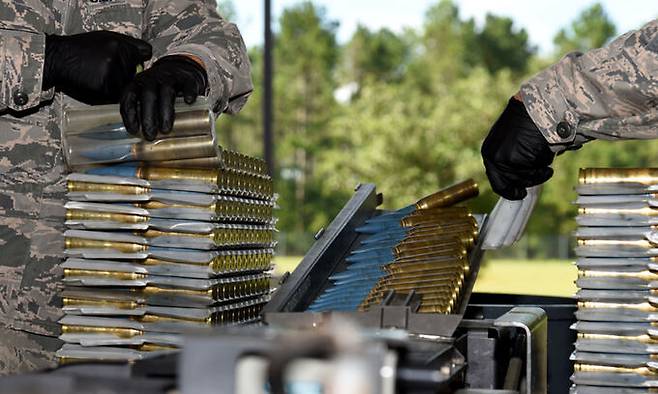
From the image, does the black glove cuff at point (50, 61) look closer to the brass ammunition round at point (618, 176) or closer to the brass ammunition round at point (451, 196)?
the brass ammunition round at point (451, 196)

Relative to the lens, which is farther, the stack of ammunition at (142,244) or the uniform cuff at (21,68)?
the uniform cuff at (21,68)

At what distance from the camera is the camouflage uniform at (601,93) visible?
1921mm

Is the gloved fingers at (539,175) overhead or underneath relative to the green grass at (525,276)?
underneath

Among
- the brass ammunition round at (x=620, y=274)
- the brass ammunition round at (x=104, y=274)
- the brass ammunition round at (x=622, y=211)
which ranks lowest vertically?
the brass ammunition round at (x=104, y=274)

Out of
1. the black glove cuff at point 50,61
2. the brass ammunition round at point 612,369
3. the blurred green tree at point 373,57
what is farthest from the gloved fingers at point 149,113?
the blurred green tree at point 373,57

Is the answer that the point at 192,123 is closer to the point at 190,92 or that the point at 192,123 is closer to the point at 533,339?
the point at 190,92

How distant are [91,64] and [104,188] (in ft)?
0.82

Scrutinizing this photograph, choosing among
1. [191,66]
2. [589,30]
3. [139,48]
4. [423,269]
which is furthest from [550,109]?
[589,30]

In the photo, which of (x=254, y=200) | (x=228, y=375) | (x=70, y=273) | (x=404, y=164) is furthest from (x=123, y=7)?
(x=404, y=164)

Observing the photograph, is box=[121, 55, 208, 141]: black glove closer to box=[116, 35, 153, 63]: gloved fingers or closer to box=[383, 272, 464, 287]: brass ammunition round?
box=[116, 35, 153, 63]: gloved fingers

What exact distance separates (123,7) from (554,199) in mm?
22125

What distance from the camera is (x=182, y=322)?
166 cm

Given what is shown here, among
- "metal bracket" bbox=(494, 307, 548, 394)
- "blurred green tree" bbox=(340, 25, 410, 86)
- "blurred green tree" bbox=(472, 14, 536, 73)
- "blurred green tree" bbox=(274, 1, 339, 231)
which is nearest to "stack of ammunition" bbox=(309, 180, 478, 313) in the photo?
"metal bracket" bbox=(494, 307, 548, 394)

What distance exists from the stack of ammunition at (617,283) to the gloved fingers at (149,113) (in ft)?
2.56
